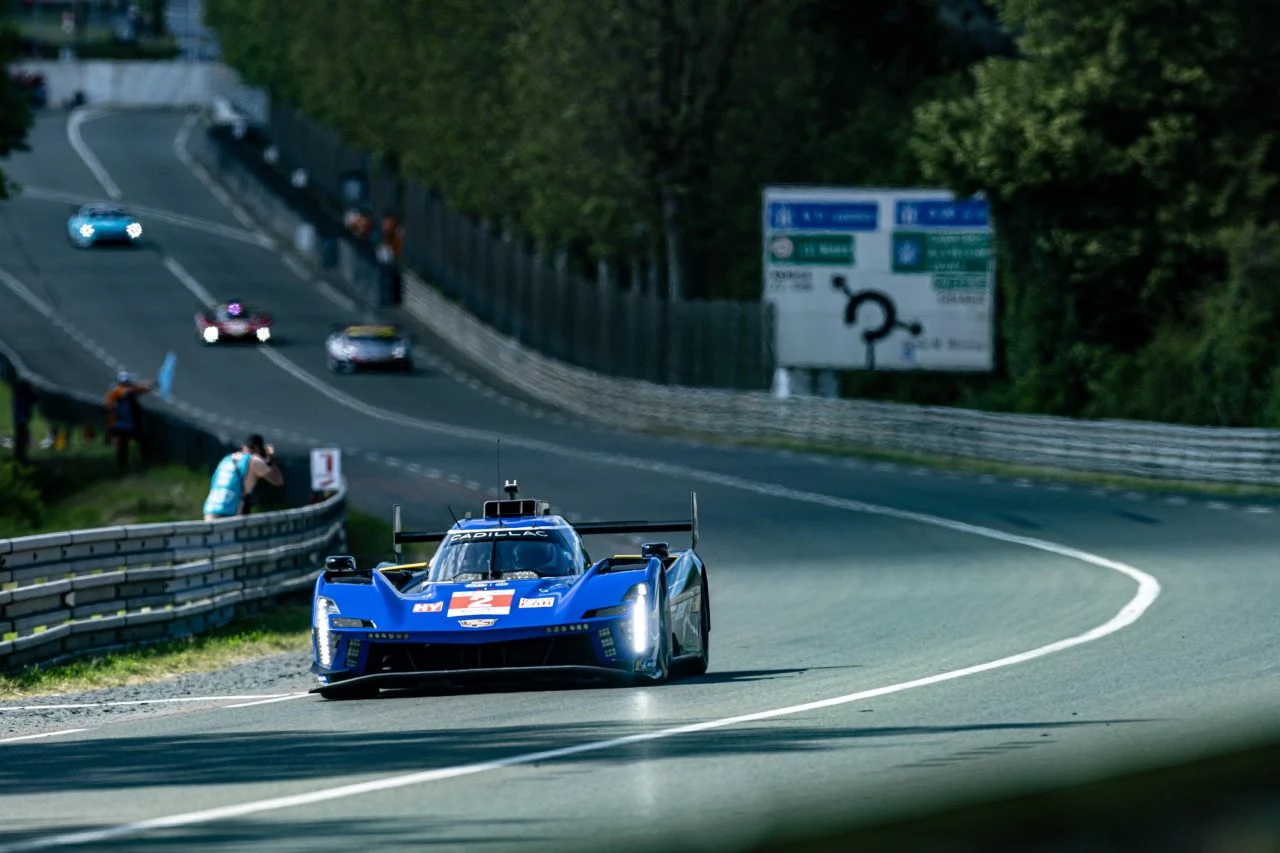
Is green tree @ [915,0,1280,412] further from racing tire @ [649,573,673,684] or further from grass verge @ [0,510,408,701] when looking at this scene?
racing tire @ [649,573,673,684]

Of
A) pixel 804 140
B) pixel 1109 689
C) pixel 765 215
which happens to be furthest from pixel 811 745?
pixel 804 140

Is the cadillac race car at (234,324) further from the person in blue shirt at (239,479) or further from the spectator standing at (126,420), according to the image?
the person in blue shirt at (239,479)

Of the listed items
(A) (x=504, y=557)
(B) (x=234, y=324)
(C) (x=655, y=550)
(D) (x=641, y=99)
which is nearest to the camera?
(C) (x=655, y=550)

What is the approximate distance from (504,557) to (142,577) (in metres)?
4.89

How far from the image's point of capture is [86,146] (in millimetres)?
123938

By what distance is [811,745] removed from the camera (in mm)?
8867

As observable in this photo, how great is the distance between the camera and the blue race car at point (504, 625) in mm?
12461

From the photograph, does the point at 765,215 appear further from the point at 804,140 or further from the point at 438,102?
the point at 438,102

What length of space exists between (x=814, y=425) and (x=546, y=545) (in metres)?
33.1

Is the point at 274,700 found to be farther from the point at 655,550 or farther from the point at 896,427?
the point at 896,427

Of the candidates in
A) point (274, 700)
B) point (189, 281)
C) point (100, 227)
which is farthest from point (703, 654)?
point (100, 227)

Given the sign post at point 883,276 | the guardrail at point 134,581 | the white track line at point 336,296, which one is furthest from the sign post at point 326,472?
the white track line at point 336,296

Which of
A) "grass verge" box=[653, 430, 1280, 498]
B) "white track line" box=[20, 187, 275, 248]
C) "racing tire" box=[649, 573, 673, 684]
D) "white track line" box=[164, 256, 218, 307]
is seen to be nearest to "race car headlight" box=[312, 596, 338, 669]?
"racing tire" box=[649, 573, 673, 684]

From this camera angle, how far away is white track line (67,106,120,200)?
107500mm
